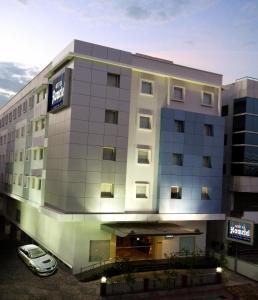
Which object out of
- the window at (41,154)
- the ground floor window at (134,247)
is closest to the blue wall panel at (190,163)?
the ground floor window at (134,247)

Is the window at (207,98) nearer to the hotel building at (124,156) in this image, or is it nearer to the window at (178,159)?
the hotel building at (124,156)

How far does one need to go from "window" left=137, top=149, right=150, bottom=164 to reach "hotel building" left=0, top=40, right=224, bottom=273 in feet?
0.33

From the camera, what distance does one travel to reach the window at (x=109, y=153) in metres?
33.4

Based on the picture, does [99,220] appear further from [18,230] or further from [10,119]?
[10,119]

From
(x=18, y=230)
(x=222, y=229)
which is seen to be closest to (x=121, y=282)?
(x=222, y=229)

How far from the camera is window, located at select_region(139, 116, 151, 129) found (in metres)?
35.5

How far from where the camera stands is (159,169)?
35.5 metres

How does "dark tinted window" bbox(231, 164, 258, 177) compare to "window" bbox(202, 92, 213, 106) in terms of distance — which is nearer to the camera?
"window" bbox(202, 92, 213, 106)

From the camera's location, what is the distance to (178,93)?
3734 centimetres

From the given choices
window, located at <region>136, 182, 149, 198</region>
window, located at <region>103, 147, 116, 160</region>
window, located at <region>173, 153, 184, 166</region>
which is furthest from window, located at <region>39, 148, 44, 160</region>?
window, located at <region>173, 153, 184, 166</region>

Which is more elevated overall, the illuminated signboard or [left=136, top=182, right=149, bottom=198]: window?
[left=136, top=182, right=149, bottom=198]: window

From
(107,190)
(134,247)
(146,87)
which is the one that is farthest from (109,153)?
(134,247)

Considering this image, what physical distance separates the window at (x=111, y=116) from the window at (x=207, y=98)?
35.0 ft

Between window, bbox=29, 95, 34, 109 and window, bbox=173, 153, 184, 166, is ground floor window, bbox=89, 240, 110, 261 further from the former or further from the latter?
window, bbox=29, 95, 34, 109
